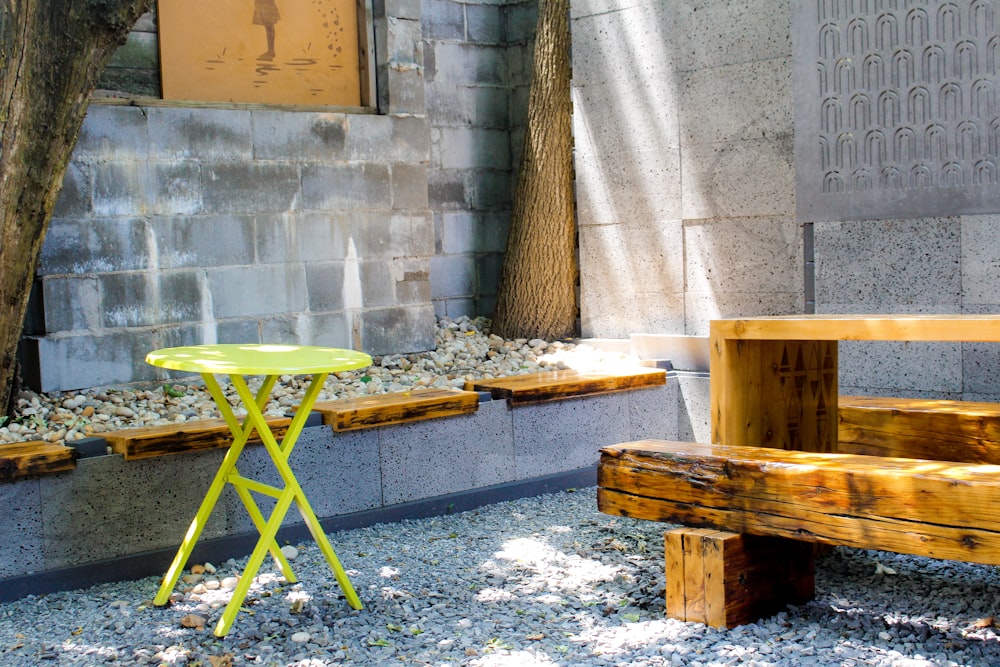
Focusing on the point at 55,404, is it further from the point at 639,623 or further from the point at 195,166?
the point at 639,623

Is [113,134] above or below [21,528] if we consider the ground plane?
above

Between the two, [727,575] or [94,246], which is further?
[94,246]

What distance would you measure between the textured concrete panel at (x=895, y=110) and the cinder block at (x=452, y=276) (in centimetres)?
231

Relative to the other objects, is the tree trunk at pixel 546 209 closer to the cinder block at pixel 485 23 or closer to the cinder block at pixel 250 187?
the cinder block at pixel 485 23

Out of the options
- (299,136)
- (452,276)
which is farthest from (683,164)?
(299,136)

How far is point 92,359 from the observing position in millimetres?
5312

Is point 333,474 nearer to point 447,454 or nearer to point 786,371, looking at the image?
point 447,454

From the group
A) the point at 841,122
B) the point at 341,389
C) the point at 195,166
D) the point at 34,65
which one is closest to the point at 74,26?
the point at 34,65

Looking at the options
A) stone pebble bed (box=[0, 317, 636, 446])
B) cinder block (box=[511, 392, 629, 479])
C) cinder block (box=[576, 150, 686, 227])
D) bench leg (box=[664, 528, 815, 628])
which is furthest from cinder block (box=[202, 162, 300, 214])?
bench leg (box=[664, 528, 815, 628])

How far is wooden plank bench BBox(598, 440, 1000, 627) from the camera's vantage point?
3.12 meters

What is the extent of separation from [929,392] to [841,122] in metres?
1.40

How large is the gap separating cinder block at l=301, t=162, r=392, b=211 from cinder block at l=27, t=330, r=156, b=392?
1.16 meters

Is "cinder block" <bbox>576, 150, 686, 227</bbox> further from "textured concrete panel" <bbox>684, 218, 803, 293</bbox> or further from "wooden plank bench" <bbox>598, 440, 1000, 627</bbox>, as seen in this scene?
"wooden plank bench" <bbox>598, 440, 1000, 627</bbox>

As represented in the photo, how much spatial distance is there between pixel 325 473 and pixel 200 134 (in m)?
1.97
